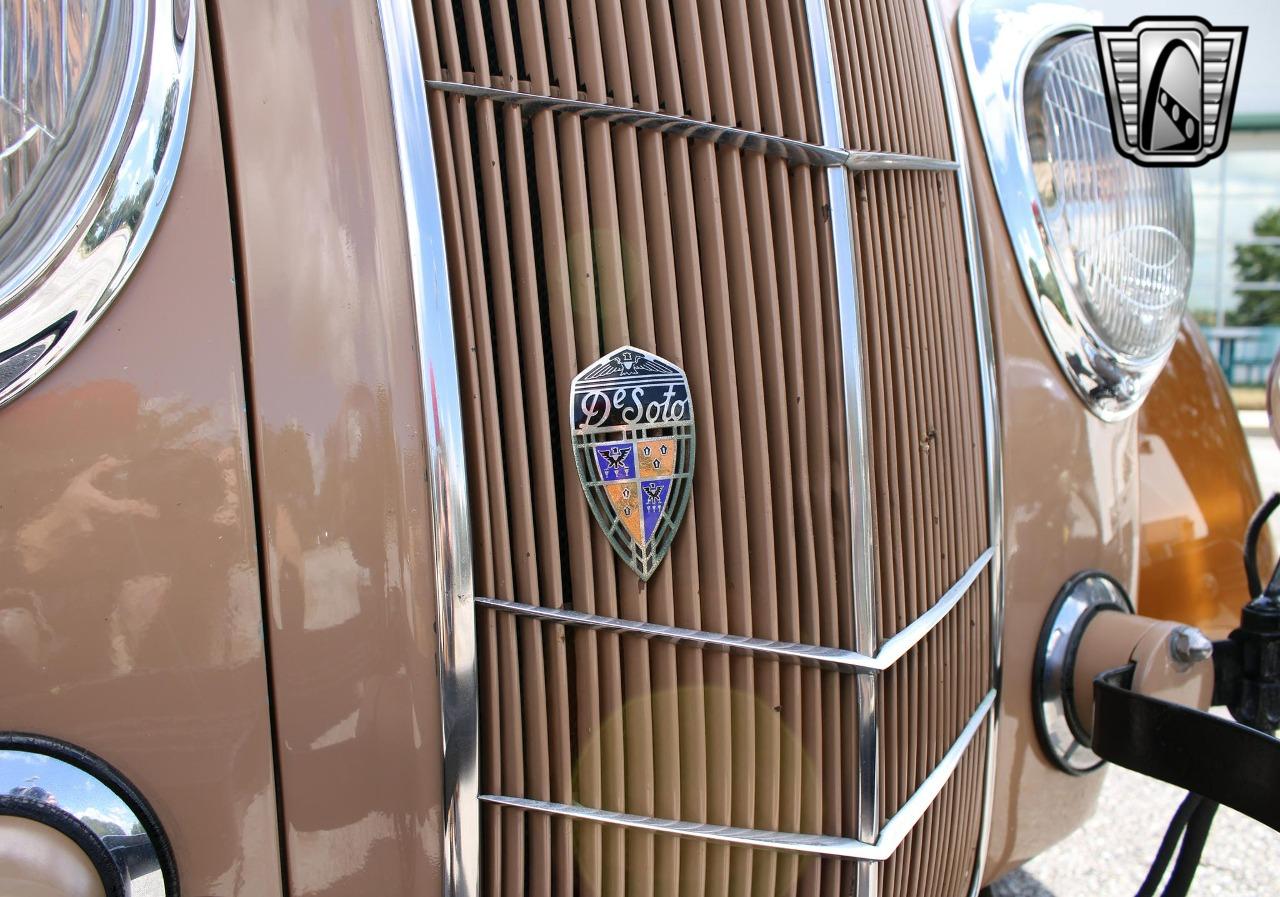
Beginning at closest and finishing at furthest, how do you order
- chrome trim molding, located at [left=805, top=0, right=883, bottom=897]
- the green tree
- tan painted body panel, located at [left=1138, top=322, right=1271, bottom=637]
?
chrome trim molding, located at [left=805, top=0, right=883, bottom=897] → tan painted body panel, located at [left=1138, top=322, right=1271, bottom=637] → the green tree

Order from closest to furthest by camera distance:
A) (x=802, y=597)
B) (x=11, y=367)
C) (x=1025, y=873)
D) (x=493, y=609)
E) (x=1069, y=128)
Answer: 1. (x=11, y=367)
2. (x=493, y=609)
3. (x=802, y=597)
4. (x=1069, y=128)
5. (x=1025, y=873)

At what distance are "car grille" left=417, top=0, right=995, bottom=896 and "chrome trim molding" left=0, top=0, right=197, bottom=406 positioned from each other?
0.68 feet

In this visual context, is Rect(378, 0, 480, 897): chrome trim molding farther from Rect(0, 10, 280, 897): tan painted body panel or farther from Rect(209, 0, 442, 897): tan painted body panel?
Rect(0, 10, 280, 897): tan painted body panel

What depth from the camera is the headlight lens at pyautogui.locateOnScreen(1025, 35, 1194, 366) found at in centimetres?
160

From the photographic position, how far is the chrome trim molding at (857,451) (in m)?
1.16

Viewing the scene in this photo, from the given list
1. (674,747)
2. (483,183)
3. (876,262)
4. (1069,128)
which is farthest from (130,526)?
(1069,128)

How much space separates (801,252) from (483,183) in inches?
13.8

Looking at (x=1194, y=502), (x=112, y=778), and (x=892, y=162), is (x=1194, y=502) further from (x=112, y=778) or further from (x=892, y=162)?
(x=112, y=778)

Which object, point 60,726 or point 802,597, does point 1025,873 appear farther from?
point 60,726

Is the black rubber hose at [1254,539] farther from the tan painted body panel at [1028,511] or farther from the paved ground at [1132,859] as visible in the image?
the paved ground at [1132,859]

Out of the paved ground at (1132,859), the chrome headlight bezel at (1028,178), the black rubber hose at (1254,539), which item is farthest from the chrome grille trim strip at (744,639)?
the paved ground at (1132,859)

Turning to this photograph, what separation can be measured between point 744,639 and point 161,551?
538 millimetres

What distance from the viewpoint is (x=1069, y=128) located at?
1.62 m

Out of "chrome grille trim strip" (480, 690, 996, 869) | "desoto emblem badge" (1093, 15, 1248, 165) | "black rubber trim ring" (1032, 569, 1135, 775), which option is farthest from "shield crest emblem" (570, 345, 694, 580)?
"desoto emblem badge" (1093, 15, 1248, 165)
